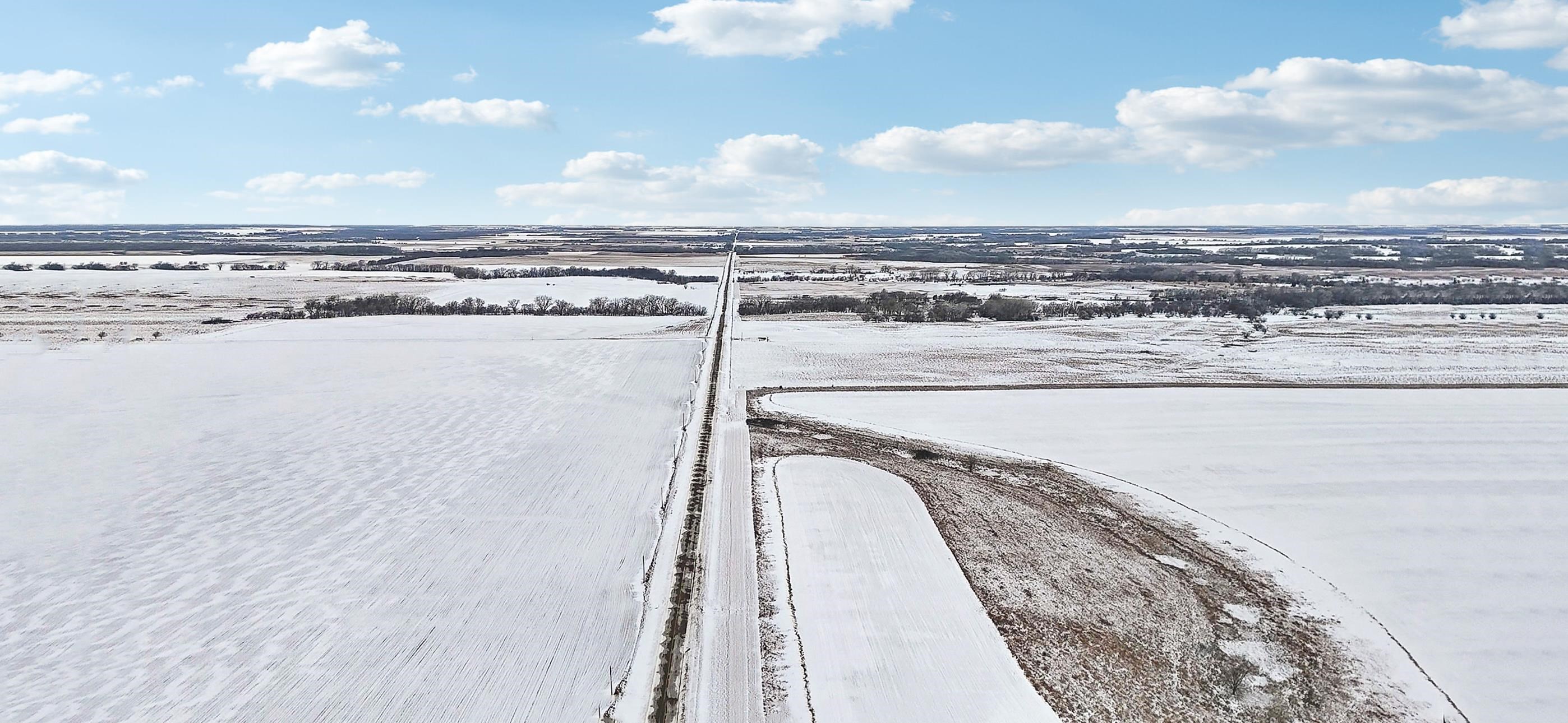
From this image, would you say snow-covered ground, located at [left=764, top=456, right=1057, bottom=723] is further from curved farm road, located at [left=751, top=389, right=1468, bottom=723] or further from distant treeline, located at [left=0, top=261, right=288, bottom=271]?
distant treeline, located at [left=0, top=261, right=288, bottom=271]

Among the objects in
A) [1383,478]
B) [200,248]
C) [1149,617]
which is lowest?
[1149,617]

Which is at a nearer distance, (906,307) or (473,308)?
(906,307)

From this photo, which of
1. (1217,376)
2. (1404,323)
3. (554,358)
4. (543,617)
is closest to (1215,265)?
(1404,323)

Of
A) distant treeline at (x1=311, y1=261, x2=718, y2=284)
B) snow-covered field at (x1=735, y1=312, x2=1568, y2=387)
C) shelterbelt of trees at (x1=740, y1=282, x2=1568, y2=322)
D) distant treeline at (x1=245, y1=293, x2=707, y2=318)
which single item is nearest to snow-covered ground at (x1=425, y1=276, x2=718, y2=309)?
distant treeline at (x1=245, y1=293, x2=707, y2=318)

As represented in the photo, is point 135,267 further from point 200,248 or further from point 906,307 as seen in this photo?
point 906,307

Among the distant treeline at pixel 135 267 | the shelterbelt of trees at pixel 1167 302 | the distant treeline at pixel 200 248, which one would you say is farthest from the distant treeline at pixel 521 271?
the distant treeline at pixel 200 248

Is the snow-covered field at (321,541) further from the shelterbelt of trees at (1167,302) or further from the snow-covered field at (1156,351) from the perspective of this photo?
the shelterbelt of trees at (1167,302)

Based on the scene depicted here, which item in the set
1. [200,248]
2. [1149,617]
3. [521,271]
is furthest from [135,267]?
[1149,617]
